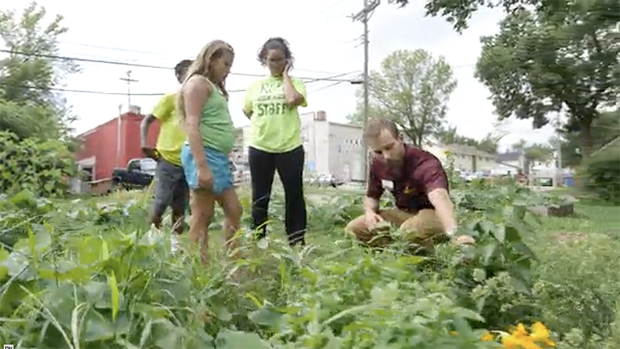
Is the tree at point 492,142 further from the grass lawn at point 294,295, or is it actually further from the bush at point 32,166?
the bush at point 32,166

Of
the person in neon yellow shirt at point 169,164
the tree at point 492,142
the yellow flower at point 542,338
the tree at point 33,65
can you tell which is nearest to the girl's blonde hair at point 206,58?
the person in neon yellow shirt at point 169,164

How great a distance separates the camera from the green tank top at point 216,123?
10.9 feet

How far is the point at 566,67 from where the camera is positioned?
0.72m

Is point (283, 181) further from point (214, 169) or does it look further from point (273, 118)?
point (214, 169)

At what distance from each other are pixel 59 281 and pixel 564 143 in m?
1.13

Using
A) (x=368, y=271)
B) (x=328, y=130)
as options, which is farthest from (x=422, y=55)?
(x=368, y=271)

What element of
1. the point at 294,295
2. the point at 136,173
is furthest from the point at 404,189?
the point at 136,173

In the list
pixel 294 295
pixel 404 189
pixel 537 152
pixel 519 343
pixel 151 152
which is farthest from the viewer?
pixel 151 152

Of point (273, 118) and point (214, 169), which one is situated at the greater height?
point (273, 118)

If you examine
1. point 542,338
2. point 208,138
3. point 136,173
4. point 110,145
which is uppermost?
point 110,145

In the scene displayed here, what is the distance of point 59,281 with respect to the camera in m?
1.49

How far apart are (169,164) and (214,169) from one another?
3.09 ft

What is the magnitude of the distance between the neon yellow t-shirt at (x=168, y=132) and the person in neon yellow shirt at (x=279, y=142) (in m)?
0.45

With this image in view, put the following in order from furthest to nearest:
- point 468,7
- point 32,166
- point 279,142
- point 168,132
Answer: point 32,166
point 168,132
point 279,142
point 468,7
